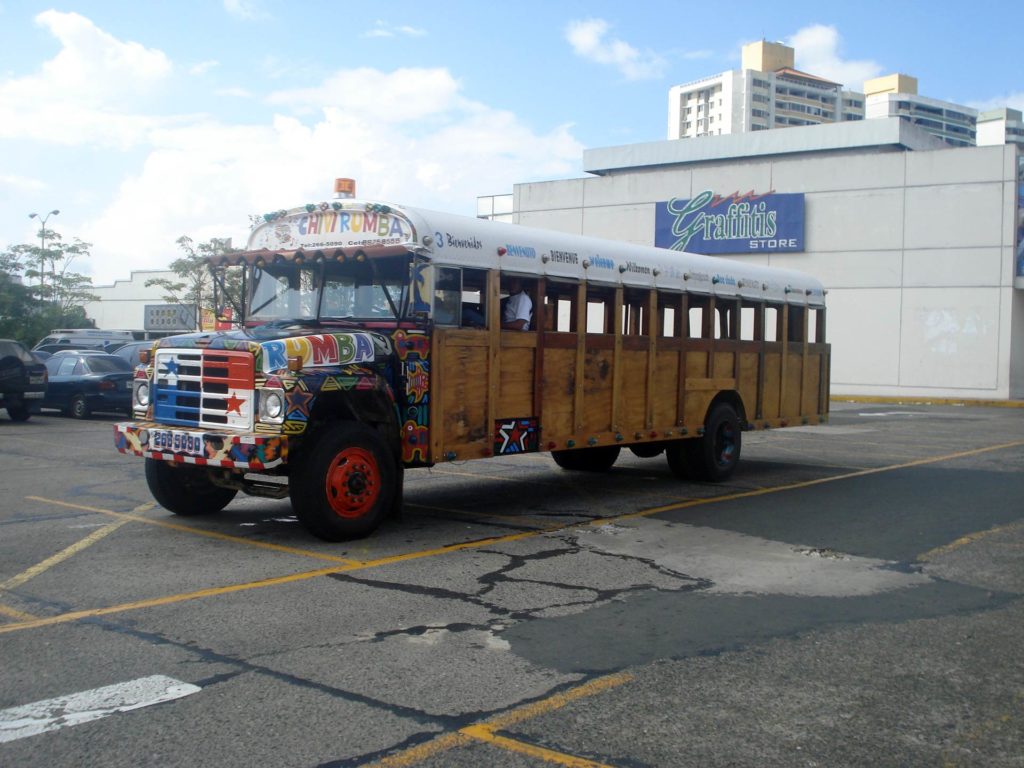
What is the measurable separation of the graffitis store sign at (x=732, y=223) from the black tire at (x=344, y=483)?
30177 millimetres

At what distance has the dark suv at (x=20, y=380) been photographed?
63.2ft

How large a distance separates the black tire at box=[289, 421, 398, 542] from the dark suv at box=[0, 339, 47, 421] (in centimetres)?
1361

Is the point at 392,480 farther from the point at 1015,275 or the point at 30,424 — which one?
the point at 1015,275

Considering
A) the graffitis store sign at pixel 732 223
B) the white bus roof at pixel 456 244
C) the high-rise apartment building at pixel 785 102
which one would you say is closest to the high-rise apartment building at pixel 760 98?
the high-rise apartment building at pixel 785 102

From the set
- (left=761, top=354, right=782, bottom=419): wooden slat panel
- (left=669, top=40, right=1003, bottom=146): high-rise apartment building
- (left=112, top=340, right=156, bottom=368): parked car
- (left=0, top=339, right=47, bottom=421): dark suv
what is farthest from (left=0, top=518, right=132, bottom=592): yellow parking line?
(left=669, top=40, right=1003, bottom=146): high-rise apartment building

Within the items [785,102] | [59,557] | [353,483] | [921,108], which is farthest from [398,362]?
[921,108]

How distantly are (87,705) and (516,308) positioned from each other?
6094mm

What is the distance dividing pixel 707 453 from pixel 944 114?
18578cm

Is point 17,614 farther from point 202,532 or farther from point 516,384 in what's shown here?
point 516,384

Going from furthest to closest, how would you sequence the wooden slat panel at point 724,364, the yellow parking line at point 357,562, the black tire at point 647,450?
1. the black tire at point 647,450
2. the wooden slat panel at point 724,364
3. the yellow parking line at point 357,562

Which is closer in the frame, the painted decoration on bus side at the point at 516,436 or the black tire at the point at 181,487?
the black tire at the point at 181,487

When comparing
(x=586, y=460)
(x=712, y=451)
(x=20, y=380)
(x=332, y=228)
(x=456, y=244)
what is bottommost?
(x=586, y=460)

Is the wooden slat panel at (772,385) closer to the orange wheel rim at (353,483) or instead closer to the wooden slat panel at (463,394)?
the wooden slat panel at (463,394)

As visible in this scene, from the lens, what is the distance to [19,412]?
1983 centimetres
